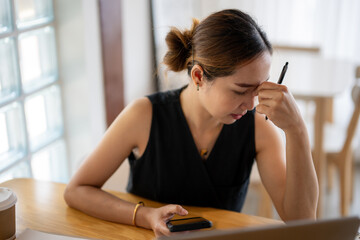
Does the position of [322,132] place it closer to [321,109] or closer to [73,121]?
[321,109]

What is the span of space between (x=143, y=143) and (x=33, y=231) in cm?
47

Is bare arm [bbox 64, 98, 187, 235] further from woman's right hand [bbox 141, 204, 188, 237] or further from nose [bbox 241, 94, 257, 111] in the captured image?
nose [bbox 241, 94, 257, 111]

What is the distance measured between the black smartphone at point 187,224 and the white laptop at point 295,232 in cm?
27

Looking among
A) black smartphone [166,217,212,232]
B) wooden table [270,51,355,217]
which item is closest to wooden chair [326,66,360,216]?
wooden table [270,51,355,217]

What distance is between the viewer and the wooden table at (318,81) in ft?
7.73

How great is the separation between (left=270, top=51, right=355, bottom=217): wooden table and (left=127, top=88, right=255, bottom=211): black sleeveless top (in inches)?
38.3

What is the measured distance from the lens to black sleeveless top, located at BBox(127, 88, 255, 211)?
150cm

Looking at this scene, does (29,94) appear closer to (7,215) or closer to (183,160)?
(183,160)

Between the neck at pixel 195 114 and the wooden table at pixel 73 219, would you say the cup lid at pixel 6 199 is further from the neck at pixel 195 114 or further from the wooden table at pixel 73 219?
the neck at pixel 195 114

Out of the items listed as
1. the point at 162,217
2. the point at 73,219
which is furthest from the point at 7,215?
the point at 162,217

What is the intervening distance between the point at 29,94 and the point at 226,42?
43.6 inches

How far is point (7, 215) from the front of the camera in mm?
1096

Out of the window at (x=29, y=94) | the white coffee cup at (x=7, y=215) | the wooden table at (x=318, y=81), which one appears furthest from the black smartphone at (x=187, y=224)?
the wooden table at (x=318, y=81)

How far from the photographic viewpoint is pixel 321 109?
235cm
